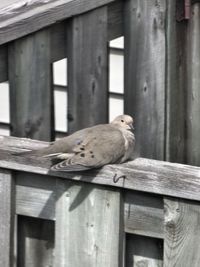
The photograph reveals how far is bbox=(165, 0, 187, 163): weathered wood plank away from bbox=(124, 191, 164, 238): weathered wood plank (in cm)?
88

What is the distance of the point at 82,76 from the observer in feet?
11.0

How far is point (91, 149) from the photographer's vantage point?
2840 mm

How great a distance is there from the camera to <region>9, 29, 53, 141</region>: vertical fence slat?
320 centimetres

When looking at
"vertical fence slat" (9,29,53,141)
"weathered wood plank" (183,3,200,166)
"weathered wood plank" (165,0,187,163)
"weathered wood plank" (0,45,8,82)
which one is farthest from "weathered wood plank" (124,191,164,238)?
"weathered wood plank" (183,3,200,166)

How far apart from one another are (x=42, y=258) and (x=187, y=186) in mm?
663

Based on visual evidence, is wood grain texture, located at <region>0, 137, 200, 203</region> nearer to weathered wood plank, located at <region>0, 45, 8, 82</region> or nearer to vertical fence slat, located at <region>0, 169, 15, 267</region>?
vertical fence slat, located at <region>0, 169, 15, 267</region>

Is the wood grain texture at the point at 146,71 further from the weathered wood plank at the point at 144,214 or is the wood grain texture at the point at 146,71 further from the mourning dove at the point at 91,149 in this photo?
the weathered wood plank at the point at 144,214

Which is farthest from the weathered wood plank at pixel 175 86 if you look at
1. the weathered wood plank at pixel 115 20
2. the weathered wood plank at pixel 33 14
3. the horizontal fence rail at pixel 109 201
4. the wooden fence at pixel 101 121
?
the horizontal fence rail at pixel 109 201

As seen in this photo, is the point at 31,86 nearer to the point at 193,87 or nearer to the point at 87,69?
the point at 87,69

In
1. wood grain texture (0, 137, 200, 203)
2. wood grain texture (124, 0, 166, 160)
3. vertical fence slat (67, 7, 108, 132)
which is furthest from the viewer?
wood grain texture (124, 0, 166, 160)

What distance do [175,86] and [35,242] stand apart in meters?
0.96

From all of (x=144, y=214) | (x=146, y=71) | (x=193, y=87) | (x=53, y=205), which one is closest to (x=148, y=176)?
(x=144, y=214)

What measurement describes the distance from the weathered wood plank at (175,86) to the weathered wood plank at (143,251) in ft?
2.80

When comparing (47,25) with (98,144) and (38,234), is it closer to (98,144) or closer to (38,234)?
(98,144)
